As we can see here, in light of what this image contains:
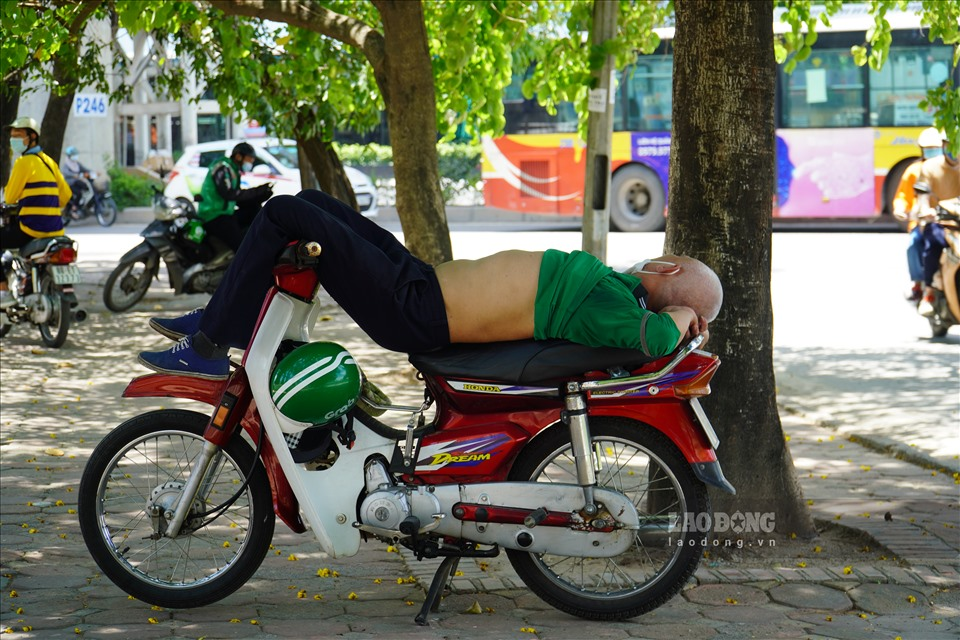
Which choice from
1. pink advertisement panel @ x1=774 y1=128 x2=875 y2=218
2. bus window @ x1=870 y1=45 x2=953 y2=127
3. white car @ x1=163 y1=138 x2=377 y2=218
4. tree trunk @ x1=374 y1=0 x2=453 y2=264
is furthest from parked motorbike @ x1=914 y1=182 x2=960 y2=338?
white car @ x1=163 y1=138 x2=377 y2=218

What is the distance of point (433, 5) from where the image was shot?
1207 cm

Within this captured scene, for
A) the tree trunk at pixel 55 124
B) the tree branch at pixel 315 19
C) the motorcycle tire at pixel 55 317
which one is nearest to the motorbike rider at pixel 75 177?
the tree trunk at pixel 55 124

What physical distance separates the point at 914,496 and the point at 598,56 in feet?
14.6

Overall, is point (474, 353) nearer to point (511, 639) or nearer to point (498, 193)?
point (511, 639)

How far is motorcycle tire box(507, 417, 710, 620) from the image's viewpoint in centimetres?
443

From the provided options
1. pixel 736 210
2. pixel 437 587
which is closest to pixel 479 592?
pixel 437 587

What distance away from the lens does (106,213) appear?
2822 cm

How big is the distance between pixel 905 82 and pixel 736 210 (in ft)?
62.1

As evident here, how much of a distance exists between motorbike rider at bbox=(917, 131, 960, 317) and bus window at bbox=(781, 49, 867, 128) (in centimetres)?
1216

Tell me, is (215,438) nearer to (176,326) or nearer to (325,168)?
(176,326)

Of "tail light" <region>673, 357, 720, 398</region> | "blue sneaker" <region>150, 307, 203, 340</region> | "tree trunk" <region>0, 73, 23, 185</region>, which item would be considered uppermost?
"tree trunk" <region>0, 73, 23, 185</region>

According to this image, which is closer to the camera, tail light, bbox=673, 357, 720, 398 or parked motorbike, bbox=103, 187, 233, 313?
tail light, bbox=673, 357, 720, 398

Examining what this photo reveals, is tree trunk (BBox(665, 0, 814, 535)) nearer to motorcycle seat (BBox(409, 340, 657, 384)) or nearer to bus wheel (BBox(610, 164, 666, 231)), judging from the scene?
motorcycle seat (BBox(409, 340, 657, 384))

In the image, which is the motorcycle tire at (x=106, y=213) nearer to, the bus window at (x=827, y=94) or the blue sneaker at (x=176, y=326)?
the bus window at (x=827, y=94)
